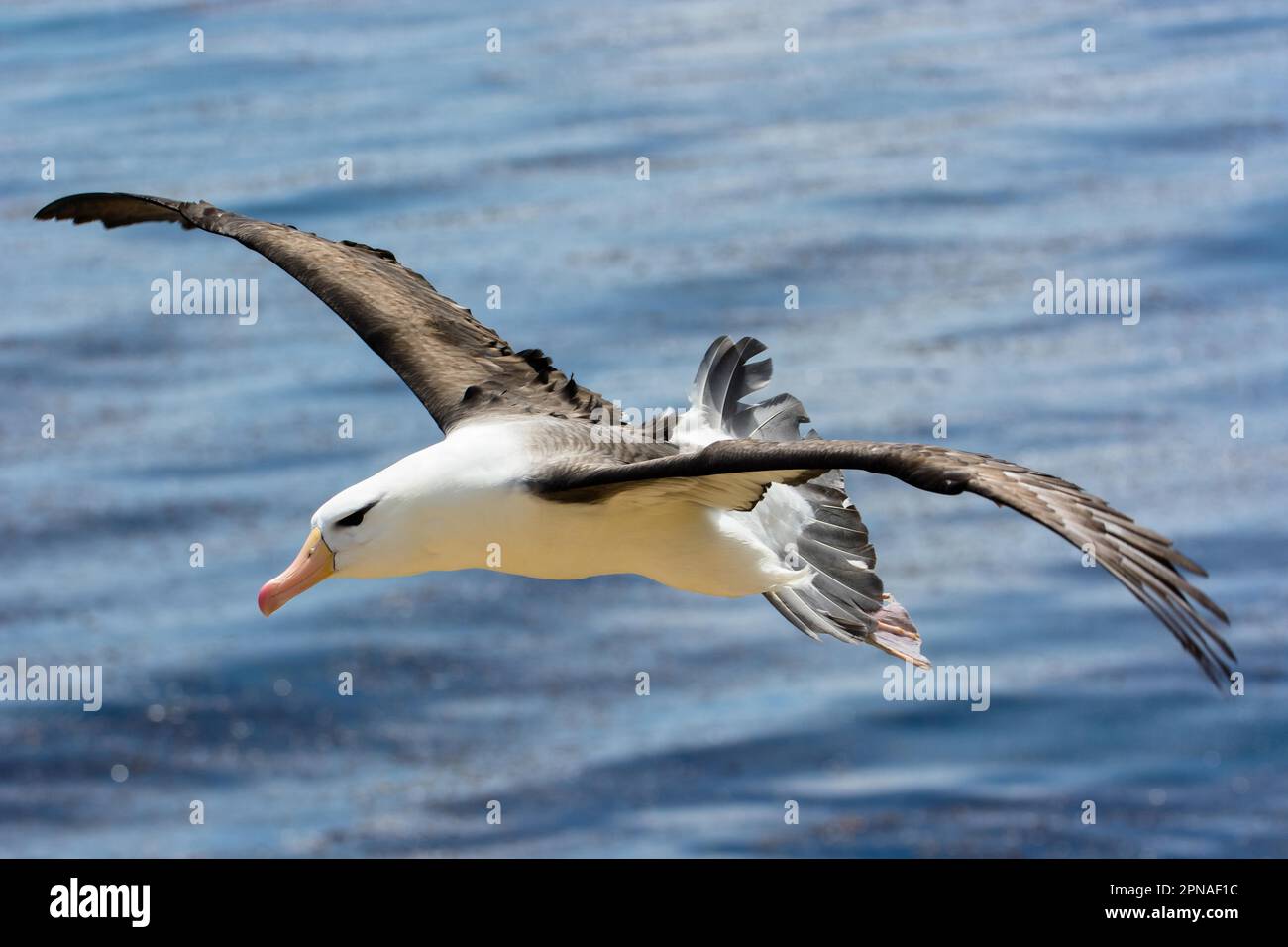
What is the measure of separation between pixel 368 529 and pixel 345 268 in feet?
9.09

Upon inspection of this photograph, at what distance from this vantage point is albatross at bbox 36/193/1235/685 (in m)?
8.38

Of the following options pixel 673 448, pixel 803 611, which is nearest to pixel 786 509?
pixel 803 611

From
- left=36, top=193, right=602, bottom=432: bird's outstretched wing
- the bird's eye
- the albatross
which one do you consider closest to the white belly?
the albatross

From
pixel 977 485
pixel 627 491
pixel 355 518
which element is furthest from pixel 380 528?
pixel 977 485

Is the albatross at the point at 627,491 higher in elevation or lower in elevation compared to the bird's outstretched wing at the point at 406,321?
lower

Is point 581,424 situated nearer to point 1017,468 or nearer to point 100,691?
point 1017,468

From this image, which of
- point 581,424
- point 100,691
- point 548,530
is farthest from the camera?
point 100,691

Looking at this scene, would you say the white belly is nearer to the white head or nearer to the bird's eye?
the white head

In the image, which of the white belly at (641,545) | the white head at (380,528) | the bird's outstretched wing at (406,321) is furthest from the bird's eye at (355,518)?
the bird's outstretched wing at (406,321)

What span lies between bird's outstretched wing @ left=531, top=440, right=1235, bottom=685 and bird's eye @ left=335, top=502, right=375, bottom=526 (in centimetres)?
84

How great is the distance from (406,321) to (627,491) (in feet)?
8.76

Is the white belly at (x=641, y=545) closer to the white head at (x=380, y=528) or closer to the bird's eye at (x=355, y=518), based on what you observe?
the white head at (x=380, y=528)

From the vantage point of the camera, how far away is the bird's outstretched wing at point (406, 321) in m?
10.9

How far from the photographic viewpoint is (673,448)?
9.89 meters
